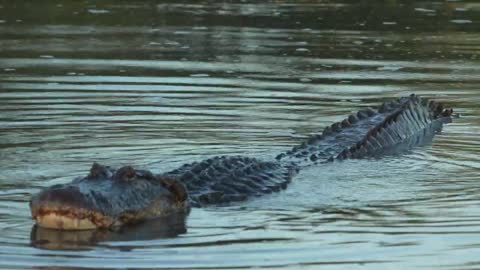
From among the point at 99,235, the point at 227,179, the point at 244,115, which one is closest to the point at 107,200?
the point at 99,235

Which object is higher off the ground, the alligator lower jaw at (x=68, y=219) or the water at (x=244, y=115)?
the alligator lower jaw at (x=68, y=219)

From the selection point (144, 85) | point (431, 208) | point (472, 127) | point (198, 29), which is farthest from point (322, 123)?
point (198, 29)

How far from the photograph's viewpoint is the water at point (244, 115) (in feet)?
30.8

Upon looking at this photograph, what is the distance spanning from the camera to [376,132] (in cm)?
1434

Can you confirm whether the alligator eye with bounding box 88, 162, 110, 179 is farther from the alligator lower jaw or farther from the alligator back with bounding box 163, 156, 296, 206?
the alligator back with bounding box 163, 156, 296, 206

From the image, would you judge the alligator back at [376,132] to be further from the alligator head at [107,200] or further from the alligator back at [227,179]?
the alligator head at [107,200]

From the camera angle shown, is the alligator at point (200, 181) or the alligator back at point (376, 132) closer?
the alligator at point (200, 181)

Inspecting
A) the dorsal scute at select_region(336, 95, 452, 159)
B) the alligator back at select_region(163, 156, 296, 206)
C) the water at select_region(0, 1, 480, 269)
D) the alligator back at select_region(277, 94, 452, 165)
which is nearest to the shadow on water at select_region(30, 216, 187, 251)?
the water at select_region(0, 1, 480, 269)

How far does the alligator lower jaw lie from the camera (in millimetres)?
9742

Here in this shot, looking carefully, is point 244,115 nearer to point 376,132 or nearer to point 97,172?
point 376,132

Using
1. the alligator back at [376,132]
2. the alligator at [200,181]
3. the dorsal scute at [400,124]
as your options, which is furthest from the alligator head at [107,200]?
the dorsal scute at [400,124]

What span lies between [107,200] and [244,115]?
18.9ft

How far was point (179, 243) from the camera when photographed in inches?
374

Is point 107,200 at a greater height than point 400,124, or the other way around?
point 107,200
